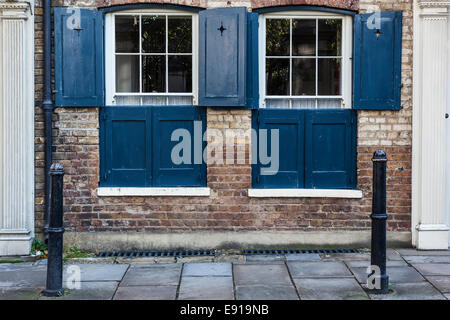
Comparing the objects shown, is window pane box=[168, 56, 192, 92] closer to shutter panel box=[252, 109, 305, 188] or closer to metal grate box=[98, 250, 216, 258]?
shutter panel box=[252, 109, 305, 188]

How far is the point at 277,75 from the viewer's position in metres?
7.03

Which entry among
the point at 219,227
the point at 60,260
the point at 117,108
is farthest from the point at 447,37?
the point at 60,260

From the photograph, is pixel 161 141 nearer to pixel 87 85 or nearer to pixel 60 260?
pixel 87 85

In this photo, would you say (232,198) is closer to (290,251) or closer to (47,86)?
(290,251)

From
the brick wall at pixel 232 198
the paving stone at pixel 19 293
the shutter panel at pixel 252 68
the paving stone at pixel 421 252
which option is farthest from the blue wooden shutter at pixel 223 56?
the paving stone at pixel 19 293

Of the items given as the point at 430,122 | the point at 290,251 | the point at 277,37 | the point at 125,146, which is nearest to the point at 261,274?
the point at 290,251

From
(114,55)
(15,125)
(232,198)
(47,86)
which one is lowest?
(232,198)

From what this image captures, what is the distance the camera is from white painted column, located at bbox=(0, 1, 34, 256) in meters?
6.57

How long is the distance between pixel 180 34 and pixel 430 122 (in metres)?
3.25

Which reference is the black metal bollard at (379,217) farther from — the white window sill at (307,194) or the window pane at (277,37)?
the window pane at (277,37)

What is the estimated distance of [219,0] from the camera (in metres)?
6.79

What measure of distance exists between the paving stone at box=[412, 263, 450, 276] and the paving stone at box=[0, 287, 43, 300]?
12.8 ft

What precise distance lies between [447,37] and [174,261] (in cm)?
428

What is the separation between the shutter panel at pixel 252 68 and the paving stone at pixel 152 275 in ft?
7.22
